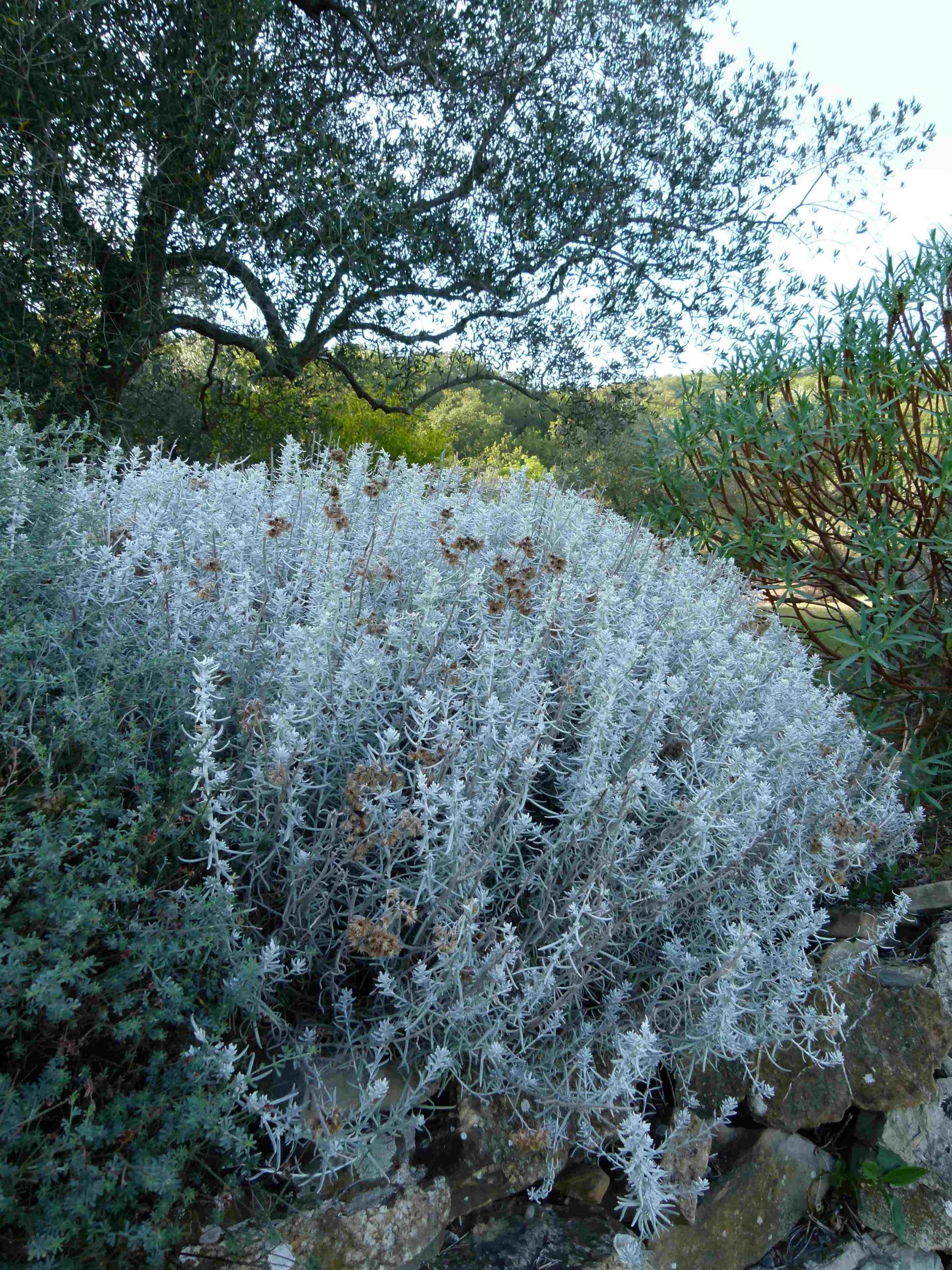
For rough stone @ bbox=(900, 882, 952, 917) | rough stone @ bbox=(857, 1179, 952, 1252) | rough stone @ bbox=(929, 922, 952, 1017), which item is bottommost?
rough stone @ bbox=(857, 1179, 952, 1252)

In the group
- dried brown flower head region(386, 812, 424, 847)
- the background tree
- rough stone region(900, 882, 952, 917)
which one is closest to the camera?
dried brown flower head region(386, 812, 424, 847)

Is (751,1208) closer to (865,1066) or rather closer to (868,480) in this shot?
(865,1066)

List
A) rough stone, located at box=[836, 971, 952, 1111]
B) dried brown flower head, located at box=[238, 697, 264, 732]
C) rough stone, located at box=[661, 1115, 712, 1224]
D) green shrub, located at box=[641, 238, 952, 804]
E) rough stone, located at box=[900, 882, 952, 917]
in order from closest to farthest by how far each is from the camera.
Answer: dried brown flower head, located at box=[238, 697, 264, 732] → rough stone, located at box=[661, 1115, 712, 1224] → rough stone, located at box=[836, 971, 952, 1111] → rough stone, located at box=[900, 882, 952, 917] → green shrub, located at box=[641, 238, 952, 804]

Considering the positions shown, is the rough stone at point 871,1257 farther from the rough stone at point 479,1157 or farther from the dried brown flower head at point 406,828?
the dried brown flower head at point 406,828

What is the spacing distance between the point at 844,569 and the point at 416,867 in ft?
11.4

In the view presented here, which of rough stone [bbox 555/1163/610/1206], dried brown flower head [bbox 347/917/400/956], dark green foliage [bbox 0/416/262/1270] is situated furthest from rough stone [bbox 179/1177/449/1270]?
dried brown flower head [bbox 347/917/400/956]

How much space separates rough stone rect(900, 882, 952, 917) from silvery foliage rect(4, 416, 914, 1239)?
39 centimetres

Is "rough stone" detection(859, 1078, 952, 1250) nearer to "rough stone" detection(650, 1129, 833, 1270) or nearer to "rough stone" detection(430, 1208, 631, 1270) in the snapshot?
"rough stone" detection(650, 1129, 833, 1270)

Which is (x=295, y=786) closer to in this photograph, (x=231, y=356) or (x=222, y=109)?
(x=222, y=109)

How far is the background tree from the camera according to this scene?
6.65 meters

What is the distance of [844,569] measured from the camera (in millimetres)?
4582

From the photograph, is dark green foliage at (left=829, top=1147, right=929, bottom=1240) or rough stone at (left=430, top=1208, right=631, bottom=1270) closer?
rough stone at (left=430, top=1208, right=631, bottom=1270)

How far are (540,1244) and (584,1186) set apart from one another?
0.65ft

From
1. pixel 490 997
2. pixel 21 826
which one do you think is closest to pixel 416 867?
pixel 490 997
